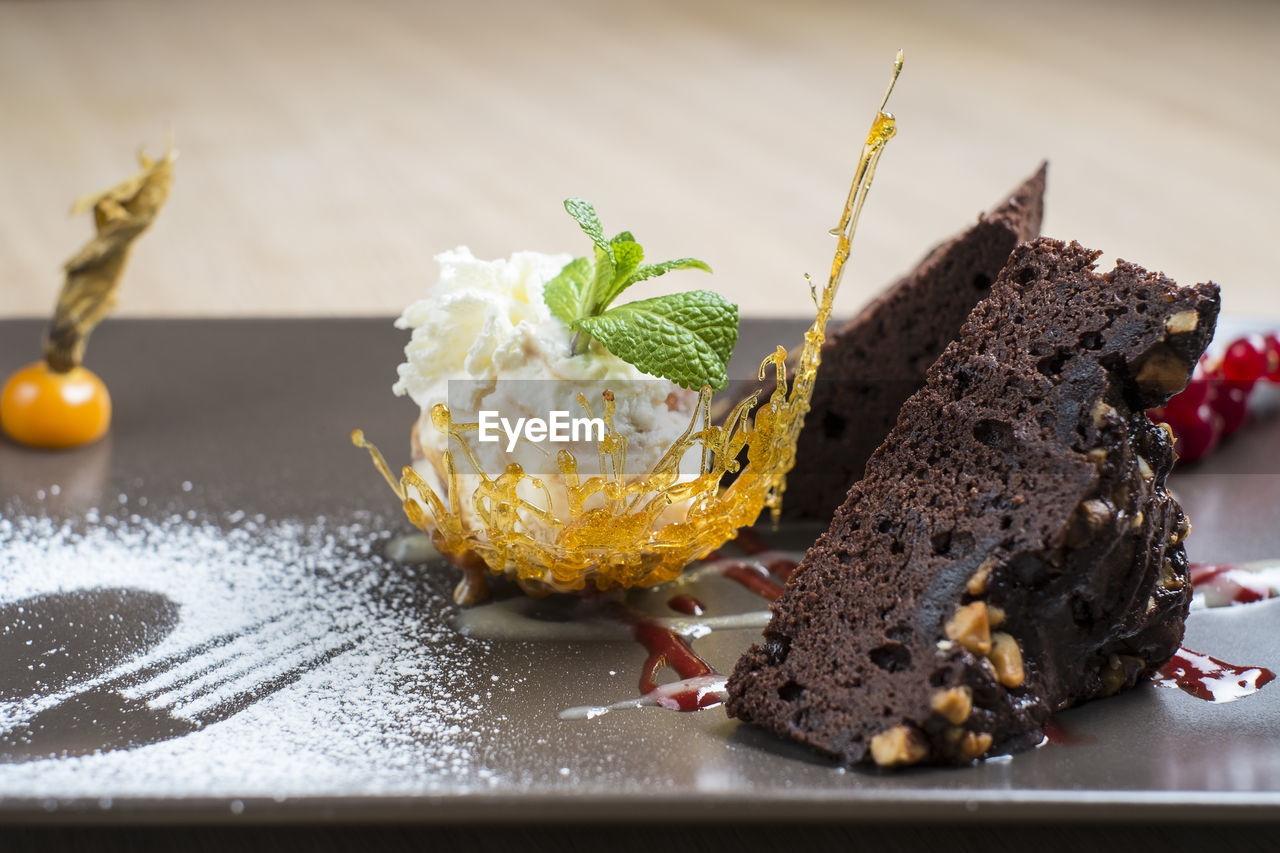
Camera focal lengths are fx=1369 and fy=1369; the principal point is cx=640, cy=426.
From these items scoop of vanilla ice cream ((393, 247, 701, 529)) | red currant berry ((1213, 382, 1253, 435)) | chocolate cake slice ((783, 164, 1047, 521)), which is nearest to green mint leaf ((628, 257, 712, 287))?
scoop of vanilla ice cream ((393, 247, 701, 529))

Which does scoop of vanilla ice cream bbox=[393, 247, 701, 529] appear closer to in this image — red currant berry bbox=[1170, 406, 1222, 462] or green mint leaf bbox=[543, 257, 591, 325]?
green mint leaf bbox=[543, 257, 591, 325]

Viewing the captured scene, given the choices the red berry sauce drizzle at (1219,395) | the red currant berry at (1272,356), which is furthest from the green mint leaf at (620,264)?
the red currant berry at (1272,356)

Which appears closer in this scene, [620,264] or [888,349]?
[620,264]

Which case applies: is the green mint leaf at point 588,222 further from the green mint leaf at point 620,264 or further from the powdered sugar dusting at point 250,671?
the powdered sugar dusting at point 250,671

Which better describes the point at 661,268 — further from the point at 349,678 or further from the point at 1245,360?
the point at 1245,360

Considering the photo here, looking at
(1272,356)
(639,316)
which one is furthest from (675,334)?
(1272,356)

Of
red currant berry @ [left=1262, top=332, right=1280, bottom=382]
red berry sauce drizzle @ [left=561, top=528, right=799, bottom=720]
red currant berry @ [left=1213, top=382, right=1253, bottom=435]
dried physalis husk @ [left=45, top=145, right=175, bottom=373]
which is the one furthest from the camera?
red currant berry @ [left=1262, top=332, right=1280, bottom=382]

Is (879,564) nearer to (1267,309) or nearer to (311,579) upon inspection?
(311,579)
